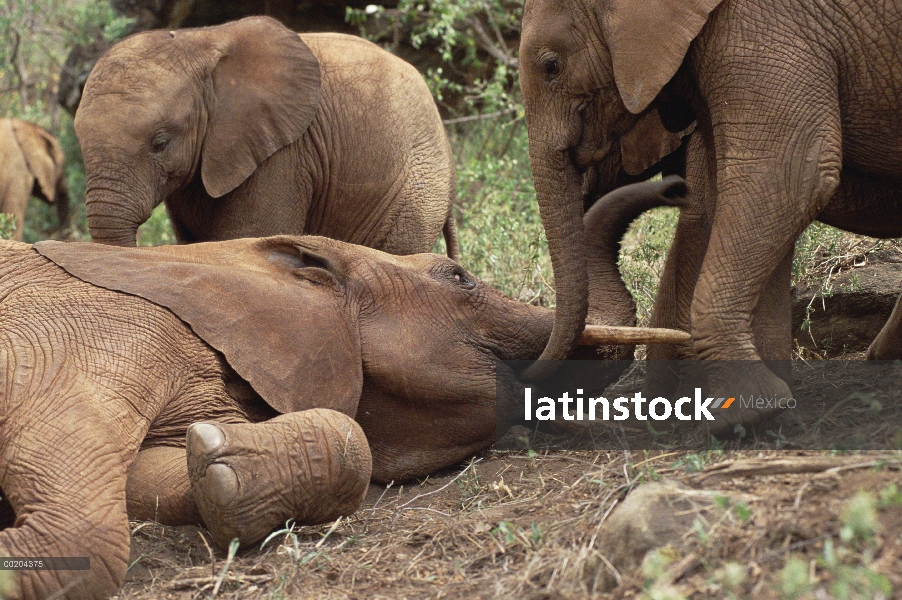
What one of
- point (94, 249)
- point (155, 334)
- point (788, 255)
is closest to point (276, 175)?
point (94, 249)

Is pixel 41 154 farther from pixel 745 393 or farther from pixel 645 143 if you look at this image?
pixel 745 393

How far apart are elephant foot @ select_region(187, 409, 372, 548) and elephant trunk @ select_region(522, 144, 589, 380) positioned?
0.94m

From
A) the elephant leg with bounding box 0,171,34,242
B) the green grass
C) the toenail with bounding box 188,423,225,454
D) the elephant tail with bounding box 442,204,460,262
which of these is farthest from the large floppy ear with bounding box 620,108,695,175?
the elephant leg with bounding box 0,171,34,242

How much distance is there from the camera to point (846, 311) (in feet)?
19.7

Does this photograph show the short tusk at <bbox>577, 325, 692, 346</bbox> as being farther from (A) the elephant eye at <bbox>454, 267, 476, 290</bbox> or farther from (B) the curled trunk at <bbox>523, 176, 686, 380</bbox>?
(A) the elephant eye at <bbox>454, 267, 476, 290</bbox>

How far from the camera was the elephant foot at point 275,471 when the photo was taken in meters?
3.57

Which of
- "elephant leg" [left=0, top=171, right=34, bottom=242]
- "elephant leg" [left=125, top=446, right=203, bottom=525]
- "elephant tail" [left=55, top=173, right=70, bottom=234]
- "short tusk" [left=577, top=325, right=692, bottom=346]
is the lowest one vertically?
"elephant tail" [left=55, top=173, right=70, bottom=234]

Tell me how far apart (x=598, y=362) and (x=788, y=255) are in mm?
818

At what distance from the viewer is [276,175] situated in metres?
6.70

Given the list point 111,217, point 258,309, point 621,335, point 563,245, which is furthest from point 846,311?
point 111,217

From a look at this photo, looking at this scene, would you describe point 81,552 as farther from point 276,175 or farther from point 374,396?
point 276,175

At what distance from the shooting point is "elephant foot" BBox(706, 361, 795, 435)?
396 cm

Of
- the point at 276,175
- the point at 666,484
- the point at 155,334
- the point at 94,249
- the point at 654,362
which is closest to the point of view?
the point at 666,484

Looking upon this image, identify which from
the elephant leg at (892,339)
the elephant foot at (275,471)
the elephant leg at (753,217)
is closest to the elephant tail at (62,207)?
the elephant leg at (892,339)
